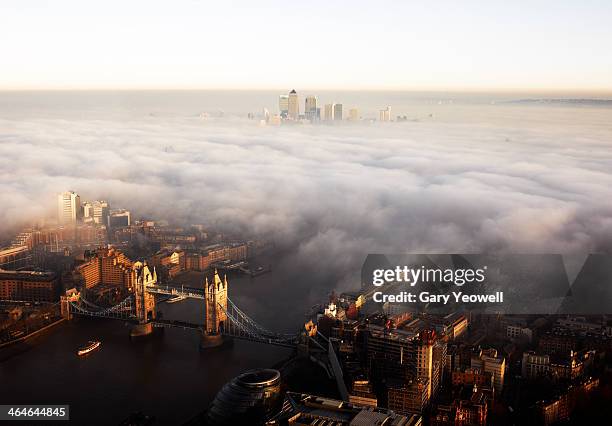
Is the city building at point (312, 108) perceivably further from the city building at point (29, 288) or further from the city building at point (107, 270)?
the city building at point (29, 288)

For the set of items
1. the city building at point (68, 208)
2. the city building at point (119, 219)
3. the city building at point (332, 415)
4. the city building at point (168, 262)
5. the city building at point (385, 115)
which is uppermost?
the city building at point (385, 115)

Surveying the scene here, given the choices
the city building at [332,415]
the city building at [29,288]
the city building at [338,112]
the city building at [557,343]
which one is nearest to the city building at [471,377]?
the city building at [557,343]

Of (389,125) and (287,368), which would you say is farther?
(389,125)

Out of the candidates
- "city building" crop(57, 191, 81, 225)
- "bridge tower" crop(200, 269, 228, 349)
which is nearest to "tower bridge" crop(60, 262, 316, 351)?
"bridge tower" crop(200, 269, 228, 349)

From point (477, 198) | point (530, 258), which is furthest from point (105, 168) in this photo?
point (530, 258)

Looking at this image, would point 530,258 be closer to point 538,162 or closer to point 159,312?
point 538,162

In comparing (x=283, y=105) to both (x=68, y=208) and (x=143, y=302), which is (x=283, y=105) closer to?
(x=68, y=208)

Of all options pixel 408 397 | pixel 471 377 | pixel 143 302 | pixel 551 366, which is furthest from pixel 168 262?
pixel 551 366
